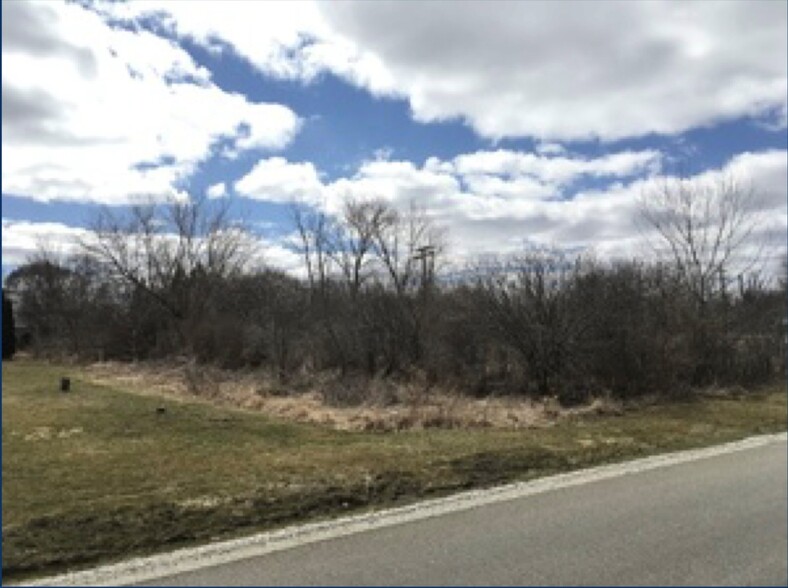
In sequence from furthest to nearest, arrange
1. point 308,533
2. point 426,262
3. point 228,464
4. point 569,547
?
point 426,262, point 228,464, point 308,533, point 569,547

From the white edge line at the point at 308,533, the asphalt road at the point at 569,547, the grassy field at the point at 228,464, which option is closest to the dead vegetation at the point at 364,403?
the grassy field at the point at 228,464

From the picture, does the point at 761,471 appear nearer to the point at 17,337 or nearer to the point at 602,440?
the point at 602,440

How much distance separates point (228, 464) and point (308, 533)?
3467 mm

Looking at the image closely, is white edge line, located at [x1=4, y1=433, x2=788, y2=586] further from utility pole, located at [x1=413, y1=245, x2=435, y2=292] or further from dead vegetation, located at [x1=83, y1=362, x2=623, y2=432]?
utility pole, located at [x1=413, y1=245, x2=435, y2=292]

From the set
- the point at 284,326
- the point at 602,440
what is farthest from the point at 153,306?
the point at 602,440

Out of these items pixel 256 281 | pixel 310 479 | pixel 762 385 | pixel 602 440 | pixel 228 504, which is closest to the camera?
pixel 228 504

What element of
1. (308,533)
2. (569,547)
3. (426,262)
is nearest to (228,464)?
(308,533)

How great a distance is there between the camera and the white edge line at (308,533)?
235 inches

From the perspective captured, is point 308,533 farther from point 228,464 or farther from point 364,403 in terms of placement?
point 364,403

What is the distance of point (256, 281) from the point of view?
139 ft

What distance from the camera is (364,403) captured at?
17.2 metres

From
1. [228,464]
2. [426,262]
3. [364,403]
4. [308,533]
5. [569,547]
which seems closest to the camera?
[569,547]

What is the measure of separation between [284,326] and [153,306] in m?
19.8

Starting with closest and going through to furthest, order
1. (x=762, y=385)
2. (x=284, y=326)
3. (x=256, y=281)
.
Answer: (x=762, y=385), (x=284, y=326), (x=256, y=281)
